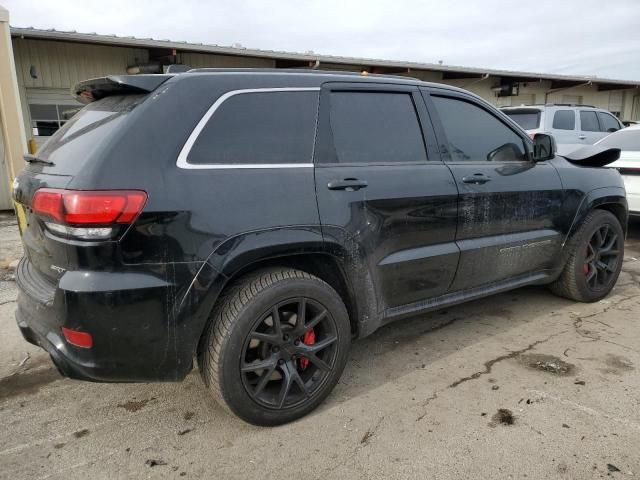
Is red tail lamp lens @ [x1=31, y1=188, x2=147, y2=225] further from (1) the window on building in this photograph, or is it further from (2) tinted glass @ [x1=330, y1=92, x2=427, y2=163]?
(1) the window on building

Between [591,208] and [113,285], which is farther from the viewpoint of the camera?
[591,208]

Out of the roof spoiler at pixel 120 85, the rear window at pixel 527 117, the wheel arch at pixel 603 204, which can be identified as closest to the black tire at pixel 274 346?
the roof spoiler at pixel 120 85

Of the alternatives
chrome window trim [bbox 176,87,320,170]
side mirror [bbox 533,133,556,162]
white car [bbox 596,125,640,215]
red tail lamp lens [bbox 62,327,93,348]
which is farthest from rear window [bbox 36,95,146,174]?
white car [bbox 596,125,640,215]

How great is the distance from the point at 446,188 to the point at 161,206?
5.94 ft

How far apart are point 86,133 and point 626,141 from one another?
23.3ft

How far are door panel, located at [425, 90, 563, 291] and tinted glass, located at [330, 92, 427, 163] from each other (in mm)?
236

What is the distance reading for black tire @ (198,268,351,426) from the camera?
2379 millimetres

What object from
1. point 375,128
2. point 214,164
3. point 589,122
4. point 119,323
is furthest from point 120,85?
point 589,122

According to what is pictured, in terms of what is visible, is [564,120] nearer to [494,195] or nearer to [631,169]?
[631,169]

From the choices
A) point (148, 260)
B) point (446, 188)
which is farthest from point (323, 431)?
point (446, 188)

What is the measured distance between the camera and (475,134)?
351cm

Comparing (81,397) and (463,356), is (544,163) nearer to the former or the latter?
(463,356)

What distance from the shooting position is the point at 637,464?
2270 mm

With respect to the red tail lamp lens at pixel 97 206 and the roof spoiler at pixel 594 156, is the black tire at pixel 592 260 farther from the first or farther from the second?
the red tail lamp lens at pixel 97 206
